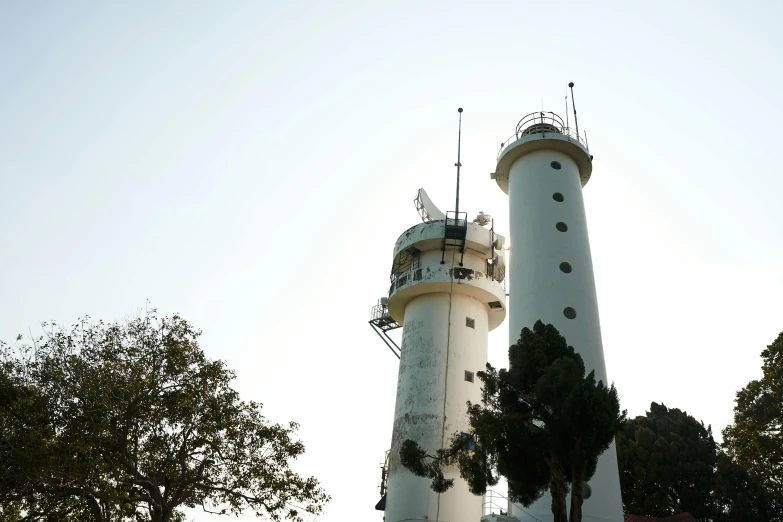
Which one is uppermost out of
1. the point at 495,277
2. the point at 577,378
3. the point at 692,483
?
the point at 495,277

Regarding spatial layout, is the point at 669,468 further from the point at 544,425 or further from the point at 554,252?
the point at 544,425

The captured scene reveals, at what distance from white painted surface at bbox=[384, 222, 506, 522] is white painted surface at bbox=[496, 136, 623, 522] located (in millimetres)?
6830

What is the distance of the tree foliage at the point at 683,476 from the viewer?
1138 inches

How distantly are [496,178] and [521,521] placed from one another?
→ 664 inches

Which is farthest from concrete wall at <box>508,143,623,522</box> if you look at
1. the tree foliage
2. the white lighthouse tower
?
the tree foliage

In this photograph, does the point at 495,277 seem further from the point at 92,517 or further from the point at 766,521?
the point at 92,517

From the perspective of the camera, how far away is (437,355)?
1294 inches

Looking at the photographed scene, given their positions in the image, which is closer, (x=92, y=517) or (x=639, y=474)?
(x=92, y=517)

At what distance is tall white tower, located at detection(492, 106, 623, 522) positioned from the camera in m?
22.2

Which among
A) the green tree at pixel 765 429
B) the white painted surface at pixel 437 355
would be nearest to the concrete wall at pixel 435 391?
the white painted surface at pixel 437 355

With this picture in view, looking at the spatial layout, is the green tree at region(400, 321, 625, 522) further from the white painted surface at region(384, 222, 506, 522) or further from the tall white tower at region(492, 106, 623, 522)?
the white painted surface at region(384, 222, 506, 522)

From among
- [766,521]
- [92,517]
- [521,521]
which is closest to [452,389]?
[521,521]

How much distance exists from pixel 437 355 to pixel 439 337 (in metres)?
1.05

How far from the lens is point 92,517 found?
2019cm
